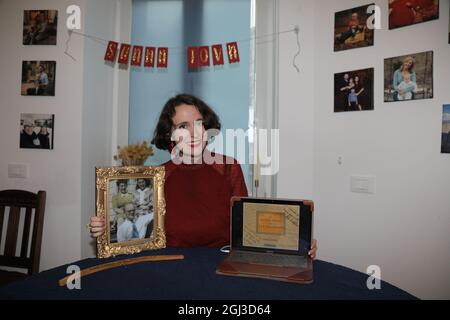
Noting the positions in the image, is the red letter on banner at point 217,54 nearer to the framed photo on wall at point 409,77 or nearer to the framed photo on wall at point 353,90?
the framed photo on wall at point 353,90

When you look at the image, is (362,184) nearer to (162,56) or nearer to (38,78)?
(162,56)

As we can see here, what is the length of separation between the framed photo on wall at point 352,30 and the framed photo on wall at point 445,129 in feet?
1.80

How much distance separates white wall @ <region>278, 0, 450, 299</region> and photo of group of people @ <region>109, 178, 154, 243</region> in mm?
1010

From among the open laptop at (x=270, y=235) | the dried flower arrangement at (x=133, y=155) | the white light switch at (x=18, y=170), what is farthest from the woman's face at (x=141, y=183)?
the white light switch at (x=18, y=170)

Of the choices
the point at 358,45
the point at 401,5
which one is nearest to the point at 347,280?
the point at 358,45

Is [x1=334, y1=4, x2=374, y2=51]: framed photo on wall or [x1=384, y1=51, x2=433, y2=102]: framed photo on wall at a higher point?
[x1=334, y1=4, x2=374, y2=51]: framed photo on wall

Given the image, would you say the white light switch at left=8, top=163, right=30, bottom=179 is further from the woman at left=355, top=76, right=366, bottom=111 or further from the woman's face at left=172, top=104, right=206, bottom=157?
the woman at left=355, top=76, right=366, bottom=111

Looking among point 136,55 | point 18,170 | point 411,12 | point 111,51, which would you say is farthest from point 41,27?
point 411,12

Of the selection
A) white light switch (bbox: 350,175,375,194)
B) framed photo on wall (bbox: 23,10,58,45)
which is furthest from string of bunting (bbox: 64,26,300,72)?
white light switch (bbox: 350,175,375,194)

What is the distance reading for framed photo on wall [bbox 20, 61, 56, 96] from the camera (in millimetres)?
1796

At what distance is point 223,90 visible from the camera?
2.01 meters

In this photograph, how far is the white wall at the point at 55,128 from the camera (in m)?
1.79

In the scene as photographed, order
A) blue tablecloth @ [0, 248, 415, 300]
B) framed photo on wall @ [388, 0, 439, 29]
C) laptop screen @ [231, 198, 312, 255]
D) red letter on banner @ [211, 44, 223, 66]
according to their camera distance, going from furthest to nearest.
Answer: red letter on banner @ [211, 44, 223, 66] → framed photo on wall @ [388, 0, 439, 29] → laptop screen @ [231, 198, 312, 255] → blue tablecloth @ [0, 248, 415, 300]

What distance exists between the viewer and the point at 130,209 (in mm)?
1110
